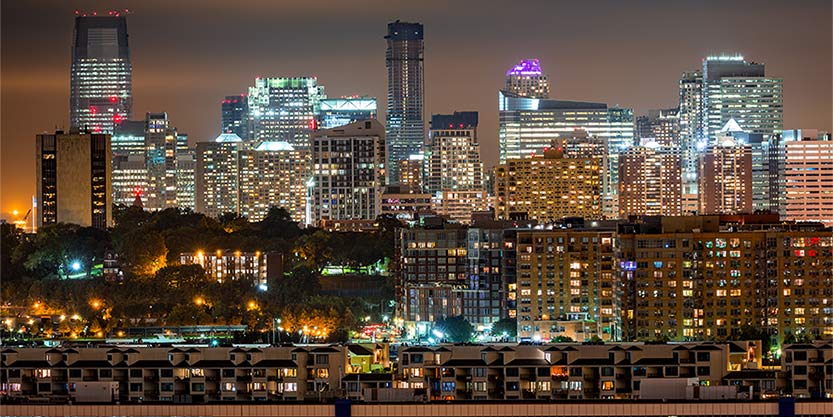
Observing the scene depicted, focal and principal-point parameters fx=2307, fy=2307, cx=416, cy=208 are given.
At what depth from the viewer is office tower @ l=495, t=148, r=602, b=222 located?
96562 mm

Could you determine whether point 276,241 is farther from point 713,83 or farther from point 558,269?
point 713,83

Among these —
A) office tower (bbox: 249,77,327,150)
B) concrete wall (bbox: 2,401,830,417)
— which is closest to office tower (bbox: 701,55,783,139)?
office tower (bbox: 249,77,327,150)

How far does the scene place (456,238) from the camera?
60.3 metres

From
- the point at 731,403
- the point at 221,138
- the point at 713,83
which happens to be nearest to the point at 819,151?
the point at 713,83

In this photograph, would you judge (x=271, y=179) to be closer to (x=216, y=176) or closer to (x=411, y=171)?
(x=216, y=176)

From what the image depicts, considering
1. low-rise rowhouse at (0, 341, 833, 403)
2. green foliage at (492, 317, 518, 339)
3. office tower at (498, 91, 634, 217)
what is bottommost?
green foliage at (492, 317, 518, 339)

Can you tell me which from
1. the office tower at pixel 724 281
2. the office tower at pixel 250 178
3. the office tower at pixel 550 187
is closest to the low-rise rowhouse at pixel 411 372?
the office tower at pixel 724 281

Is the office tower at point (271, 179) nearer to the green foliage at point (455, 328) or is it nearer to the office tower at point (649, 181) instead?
the office tower at point (649, 181)

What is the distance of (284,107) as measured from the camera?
131 metres

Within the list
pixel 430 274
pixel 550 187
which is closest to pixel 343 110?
pixel 550 187

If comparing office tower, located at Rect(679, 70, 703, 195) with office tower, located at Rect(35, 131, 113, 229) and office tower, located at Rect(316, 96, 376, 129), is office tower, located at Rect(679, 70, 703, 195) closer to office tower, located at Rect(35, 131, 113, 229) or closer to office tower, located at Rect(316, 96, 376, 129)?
office tower, located at Rect(316, 96, 376, 129)

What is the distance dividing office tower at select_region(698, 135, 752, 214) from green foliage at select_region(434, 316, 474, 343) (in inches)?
2105

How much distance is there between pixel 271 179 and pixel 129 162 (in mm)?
7784

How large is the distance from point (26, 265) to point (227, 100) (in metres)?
72.8
